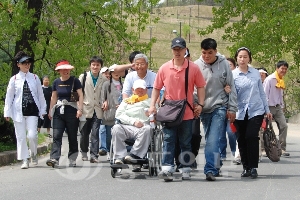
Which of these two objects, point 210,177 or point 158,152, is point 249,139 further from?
point 158,152

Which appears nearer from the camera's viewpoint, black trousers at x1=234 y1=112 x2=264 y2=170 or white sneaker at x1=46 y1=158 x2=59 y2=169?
black trousers at x1=234 y1=112 x2=264 y2=170

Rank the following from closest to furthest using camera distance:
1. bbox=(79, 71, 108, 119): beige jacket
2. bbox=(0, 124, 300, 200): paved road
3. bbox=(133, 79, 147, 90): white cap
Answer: bbox=(0, 124, 300, 200): paved road < bbox=(133, 79, 147, 90): white cap < bbox=(79, 71, 108, 119): beige jacket

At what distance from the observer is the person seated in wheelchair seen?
11195 mm

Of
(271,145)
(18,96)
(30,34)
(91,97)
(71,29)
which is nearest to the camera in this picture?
(271,145)

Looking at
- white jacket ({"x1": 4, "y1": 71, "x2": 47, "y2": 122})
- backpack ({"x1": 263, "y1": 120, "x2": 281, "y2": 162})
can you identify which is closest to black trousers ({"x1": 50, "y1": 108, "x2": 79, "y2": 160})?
white jacket ({"x1": 4, "y1": 71, "x2": 47, "y2": 122})

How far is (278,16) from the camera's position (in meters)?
31.3

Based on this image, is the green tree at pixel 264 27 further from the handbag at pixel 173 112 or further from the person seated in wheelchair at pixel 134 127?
the handbag at pixel 173 112

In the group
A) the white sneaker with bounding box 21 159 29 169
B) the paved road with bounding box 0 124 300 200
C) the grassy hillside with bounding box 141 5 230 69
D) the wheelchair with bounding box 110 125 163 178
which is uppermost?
the grassy hillside with bounding box 141 5 230 69

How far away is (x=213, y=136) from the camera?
1088 centimetres

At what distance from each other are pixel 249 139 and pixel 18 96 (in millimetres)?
4267

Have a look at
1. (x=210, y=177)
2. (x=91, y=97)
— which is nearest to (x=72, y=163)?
(x=91, y=97)

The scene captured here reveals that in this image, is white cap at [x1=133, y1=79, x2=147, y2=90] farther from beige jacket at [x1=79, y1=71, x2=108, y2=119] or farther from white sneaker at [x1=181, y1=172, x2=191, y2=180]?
beige jacket at [x1=79, y1=71, x2=108, y2=119]

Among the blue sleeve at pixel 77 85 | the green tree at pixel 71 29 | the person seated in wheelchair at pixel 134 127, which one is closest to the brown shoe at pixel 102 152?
the blue sleeve at pixel 77 85

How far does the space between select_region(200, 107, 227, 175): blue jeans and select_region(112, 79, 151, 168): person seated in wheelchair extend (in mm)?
927
